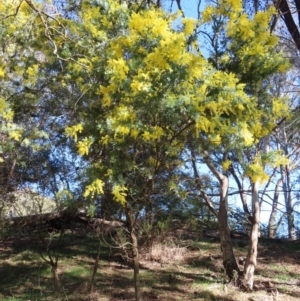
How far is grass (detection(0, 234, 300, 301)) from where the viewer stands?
720 cm

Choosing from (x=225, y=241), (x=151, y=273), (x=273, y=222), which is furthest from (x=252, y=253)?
(x=273, y=222)

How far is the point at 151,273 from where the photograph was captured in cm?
848

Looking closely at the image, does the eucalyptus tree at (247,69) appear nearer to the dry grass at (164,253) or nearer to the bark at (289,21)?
the bark at (289,21)

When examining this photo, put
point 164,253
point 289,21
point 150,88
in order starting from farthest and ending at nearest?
point 164,253, point 289,21, point 150,88

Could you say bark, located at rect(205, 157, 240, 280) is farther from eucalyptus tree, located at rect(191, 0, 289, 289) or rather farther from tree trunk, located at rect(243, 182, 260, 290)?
eucalyptus tree, located at rect(191, 0, 289, 289)

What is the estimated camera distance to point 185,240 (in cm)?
1026

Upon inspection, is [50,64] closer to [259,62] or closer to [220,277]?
[259,62]

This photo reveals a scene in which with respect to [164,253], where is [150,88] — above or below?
above

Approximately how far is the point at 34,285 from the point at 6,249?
2.49 meters

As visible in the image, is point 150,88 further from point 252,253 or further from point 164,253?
point 164,253

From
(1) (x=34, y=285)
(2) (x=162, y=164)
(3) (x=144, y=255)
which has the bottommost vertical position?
(1) (x=34, y=285)

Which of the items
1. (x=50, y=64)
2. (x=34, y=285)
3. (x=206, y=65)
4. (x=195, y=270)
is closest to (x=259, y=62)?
(x=206, y=65)

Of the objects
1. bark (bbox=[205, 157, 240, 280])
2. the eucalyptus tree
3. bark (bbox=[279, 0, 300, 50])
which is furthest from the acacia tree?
bark (bbox=[279, 0, 300, 50])

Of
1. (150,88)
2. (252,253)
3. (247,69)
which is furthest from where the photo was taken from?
(252,253)
